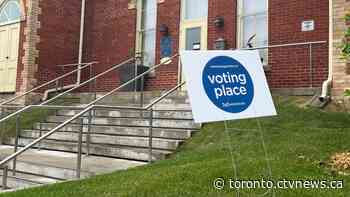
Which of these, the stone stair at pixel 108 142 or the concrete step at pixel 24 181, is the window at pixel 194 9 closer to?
the stone stair at pixel 108 142

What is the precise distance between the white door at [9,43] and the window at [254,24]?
6.69 metres

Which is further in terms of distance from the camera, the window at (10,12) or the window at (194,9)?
the window at (10,12)

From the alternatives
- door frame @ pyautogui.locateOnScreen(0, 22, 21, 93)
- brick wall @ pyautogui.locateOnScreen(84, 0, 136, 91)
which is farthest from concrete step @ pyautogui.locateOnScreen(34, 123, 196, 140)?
door frame @ pyautogui.locateOnScreen(0, 22, 21, 93)

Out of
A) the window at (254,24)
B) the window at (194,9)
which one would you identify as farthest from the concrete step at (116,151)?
the window at (194,9)

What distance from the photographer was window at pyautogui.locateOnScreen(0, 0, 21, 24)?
44.0ft

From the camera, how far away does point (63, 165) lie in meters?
6.87

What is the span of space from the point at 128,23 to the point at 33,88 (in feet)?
10.9

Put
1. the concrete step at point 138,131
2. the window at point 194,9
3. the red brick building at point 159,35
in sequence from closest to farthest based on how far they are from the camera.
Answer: the concrete step at point 138,131 < the red brick building at point 159,35 < the window at point 194,9

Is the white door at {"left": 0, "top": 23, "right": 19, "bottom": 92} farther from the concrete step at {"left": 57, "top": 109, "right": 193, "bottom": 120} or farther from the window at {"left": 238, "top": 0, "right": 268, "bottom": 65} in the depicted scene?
the window at {"left": 238, "top": 0, "right": 268, "bottom": 65}

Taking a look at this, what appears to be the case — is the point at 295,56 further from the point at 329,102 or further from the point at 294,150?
the point at 294,150

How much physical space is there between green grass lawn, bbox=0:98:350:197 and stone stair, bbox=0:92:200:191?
22.4 inches

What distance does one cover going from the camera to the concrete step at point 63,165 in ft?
21.1

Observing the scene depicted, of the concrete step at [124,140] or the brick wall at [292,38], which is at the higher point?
the brick wall at [292,38]

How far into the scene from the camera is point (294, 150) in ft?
19.6
